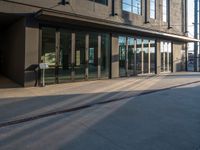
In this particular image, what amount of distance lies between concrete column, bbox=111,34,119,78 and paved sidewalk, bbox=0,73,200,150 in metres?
8.79

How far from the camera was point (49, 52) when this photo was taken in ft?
47.9

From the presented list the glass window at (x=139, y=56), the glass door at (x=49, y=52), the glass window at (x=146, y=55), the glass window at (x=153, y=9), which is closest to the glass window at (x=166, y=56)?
the glass window at (x=146, y=55)

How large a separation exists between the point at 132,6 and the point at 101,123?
625 inches

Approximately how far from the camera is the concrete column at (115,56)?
735 inches

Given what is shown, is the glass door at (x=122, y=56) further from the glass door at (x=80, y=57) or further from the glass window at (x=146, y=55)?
the glass door at (x=80, y=57)

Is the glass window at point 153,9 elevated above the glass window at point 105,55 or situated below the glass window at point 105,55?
above

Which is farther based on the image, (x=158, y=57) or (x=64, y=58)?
(x=158, y=57)

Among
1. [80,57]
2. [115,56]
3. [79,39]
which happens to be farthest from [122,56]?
[79,39]

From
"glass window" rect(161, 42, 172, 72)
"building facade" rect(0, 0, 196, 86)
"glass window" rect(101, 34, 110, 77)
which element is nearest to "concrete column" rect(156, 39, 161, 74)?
"building facade" rect(0, 0, 196, 86)

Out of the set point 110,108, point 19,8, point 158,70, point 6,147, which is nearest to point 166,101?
point 110,108

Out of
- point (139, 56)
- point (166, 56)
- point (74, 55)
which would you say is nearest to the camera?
point (74, 55)

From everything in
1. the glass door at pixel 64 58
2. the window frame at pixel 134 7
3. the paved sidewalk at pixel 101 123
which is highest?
the window frame at pixel 134 7

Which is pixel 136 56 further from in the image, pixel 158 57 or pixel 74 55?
pixel 74 55

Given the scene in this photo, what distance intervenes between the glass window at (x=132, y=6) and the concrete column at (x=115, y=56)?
2667 millimetres
